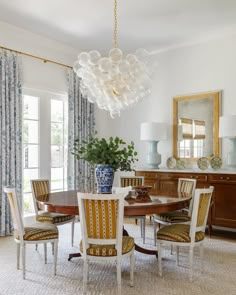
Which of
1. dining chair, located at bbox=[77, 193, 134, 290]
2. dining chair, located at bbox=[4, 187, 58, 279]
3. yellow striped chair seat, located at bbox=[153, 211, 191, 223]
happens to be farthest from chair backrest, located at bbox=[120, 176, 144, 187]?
dining chair, located at bbox=[77, 193, 134, 290]

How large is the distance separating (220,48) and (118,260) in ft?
13.3

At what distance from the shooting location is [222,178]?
4688 millimetres

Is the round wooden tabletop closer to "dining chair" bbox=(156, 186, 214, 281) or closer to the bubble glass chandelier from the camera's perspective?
"dining chair" bbox=(156, 186, 214, 281)

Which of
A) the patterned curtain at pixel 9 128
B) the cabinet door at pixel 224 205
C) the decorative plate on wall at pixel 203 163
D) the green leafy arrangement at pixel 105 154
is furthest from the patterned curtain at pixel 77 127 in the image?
the green leafy arrangement at pixel 105 154

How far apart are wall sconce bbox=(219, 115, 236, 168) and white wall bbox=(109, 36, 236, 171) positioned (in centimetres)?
34

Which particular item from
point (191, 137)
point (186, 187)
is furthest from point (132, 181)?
point (191, 137)

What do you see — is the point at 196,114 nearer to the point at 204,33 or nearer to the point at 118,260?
the point at 204,33

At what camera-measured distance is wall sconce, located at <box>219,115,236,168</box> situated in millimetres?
4684

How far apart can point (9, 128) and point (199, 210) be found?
307 centimetres

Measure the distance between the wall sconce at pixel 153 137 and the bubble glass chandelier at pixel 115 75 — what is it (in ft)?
5.36

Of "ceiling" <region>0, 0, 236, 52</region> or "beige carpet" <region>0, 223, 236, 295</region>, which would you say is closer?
"beige carpet" <region>0, 223, 236, 295</region>

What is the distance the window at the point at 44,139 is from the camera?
5238 millimetres

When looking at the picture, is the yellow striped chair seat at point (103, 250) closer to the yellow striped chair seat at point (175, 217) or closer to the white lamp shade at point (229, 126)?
the yellow striped chair seat at point (175, 217)

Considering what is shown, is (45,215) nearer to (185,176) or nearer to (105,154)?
(105,154)
